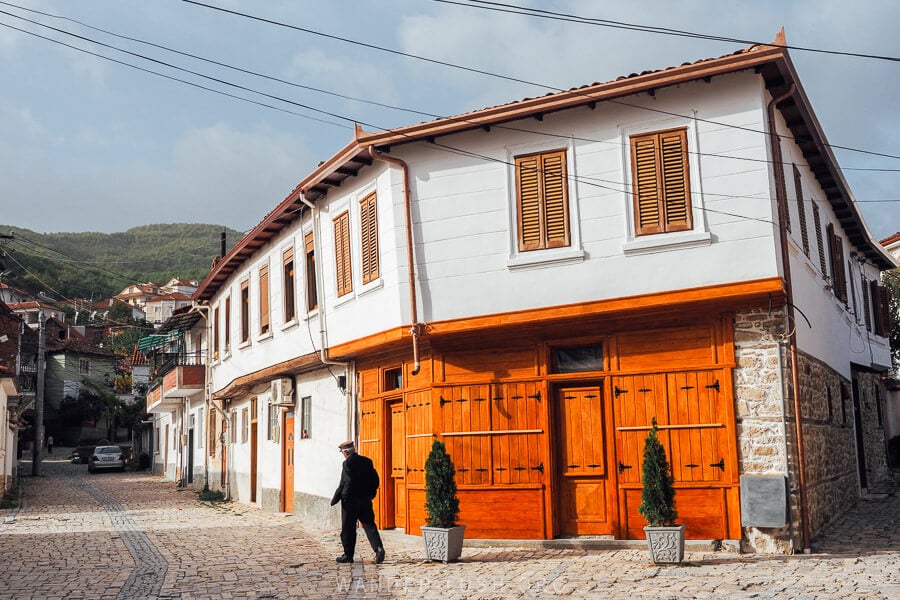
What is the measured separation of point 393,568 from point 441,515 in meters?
0.90

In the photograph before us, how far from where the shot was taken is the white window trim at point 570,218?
13062mm

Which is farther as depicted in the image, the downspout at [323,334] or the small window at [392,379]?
the downspout at [323,334]

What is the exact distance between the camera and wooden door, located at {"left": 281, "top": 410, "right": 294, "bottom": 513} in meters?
20.6

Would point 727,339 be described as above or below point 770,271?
below

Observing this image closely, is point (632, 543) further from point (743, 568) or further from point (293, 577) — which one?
point (293, 577)

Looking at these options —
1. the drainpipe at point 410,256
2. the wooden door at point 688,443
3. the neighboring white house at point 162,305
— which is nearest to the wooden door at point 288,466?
the drainpipe at point 410,256

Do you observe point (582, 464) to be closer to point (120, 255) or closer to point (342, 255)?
point (342, 255)

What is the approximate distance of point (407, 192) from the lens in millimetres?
14203

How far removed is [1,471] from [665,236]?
888 inches

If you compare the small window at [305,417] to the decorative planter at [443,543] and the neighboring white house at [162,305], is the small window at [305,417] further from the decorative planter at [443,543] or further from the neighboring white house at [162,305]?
the neighboring white house at [162,305]

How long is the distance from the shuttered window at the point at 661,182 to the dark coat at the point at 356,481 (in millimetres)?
4916

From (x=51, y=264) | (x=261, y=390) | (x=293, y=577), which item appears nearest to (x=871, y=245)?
(x=261, y=390)

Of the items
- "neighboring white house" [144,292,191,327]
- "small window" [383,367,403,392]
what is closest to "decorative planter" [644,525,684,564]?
"small window" [383,367,403,392]

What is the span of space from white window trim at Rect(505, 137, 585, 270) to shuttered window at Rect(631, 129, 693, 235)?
852mm
